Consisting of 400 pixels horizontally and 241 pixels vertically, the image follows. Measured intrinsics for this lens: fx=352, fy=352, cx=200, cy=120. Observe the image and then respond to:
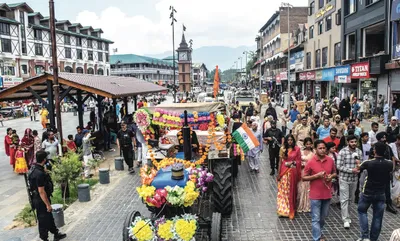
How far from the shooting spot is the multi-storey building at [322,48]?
105 ft

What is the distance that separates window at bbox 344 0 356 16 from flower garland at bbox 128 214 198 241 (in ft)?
87.2

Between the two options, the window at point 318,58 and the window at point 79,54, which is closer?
the window at point 318,58

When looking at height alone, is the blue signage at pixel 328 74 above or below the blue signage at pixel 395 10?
below

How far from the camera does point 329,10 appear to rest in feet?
110

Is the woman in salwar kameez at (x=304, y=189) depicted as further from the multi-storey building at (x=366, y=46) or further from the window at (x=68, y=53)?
the window at (x=68, y=53)

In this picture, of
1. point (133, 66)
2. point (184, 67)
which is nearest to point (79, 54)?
point (184, 67)

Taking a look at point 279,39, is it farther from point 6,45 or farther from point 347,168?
point 347,168

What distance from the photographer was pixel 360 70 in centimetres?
2458

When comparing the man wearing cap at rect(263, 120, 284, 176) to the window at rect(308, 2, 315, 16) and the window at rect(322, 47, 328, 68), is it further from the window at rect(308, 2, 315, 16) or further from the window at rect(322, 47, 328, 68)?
the window at rect(308, 2, 315, 16)

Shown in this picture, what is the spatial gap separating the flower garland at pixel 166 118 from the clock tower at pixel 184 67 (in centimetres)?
4722

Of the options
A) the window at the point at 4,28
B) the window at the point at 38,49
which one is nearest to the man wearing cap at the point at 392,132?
the window at the point at 4,28

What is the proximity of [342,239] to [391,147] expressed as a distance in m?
2.76

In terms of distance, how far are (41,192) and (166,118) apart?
10.8 feet

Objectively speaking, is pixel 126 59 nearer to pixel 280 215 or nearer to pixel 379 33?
pixel 379 33
